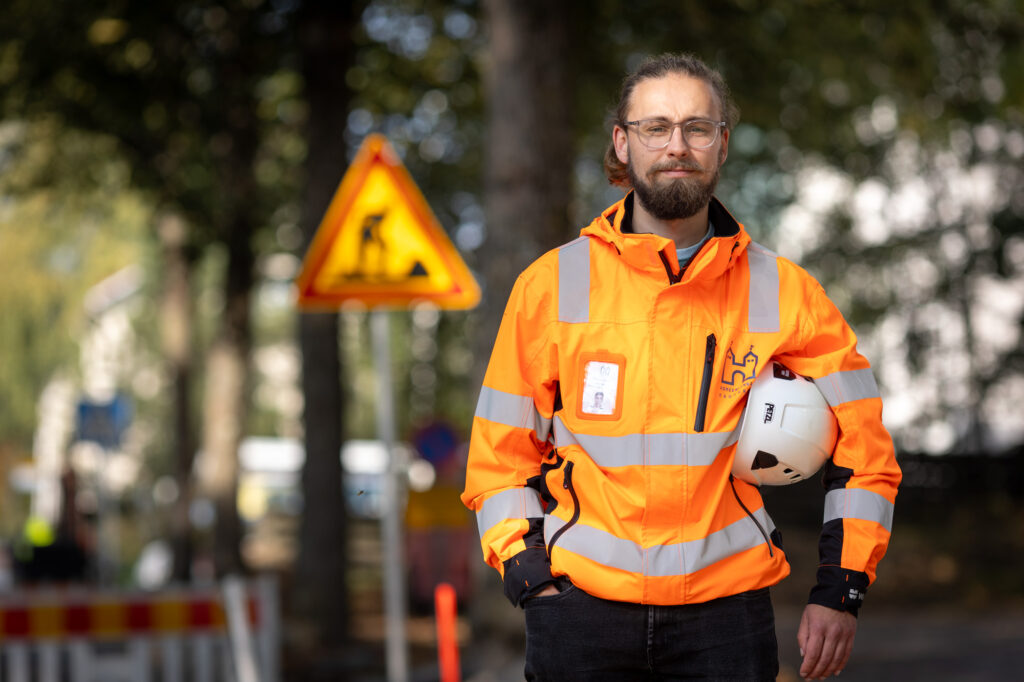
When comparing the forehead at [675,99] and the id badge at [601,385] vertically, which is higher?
the forehead at [675,99]

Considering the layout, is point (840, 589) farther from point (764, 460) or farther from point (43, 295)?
point (43, 295)

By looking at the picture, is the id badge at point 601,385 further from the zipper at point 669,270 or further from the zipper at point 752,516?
the zipper at point 752,516

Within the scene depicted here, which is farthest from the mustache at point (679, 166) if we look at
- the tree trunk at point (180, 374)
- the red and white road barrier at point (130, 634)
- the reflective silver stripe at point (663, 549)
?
the tree trunk at point (180, 374)

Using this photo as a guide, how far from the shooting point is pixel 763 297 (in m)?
3.08

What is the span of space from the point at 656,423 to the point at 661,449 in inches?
2.3

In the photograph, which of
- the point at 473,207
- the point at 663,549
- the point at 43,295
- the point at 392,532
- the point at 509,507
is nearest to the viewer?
the point at 663,549

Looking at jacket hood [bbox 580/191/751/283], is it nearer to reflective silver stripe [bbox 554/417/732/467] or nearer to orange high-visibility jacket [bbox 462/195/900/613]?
orange high-visibility jacket [bbox 462/195/900/613]

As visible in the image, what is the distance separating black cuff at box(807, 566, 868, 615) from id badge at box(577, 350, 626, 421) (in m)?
0.57

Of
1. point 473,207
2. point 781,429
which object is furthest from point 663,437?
point 473,207

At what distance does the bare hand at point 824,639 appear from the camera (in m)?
2.91

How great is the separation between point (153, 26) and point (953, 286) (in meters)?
15.0

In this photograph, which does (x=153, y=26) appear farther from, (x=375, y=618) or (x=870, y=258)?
(x=870, y=258)

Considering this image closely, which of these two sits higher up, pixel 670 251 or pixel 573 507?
pixel 670 251

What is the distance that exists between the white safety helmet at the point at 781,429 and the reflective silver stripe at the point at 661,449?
8 centimetres
